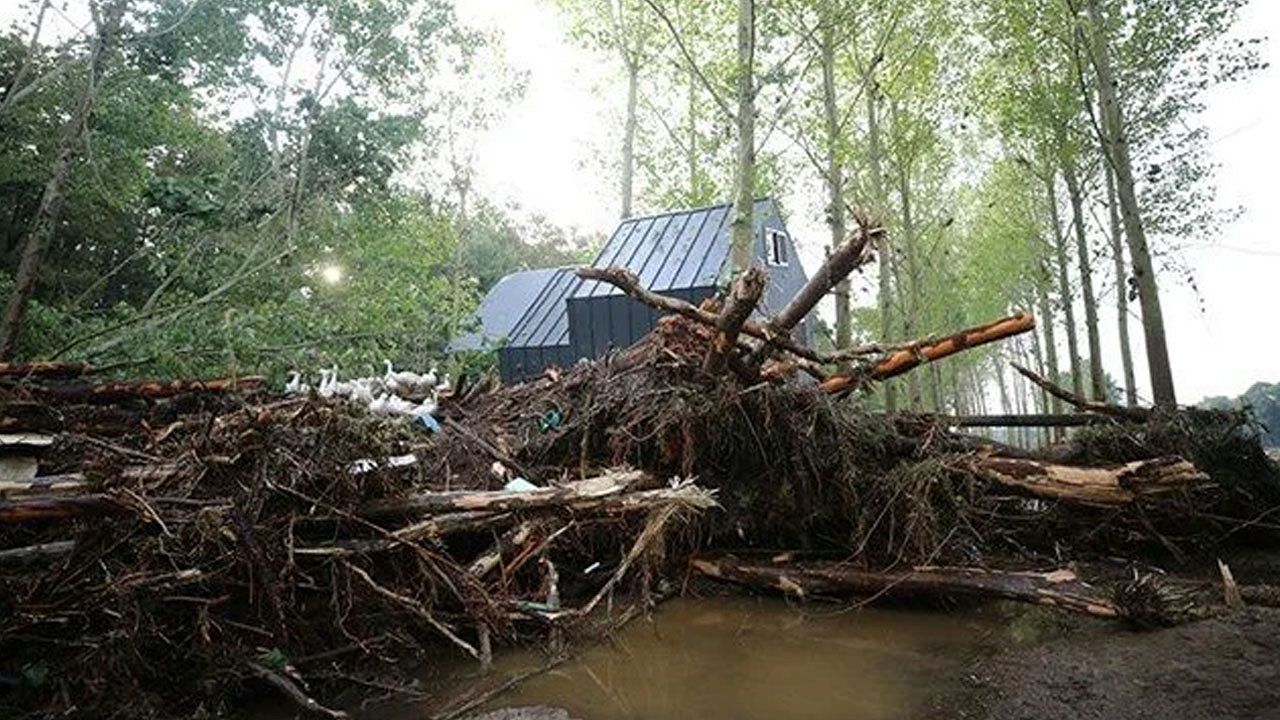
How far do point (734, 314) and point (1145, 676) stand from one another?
2.96m

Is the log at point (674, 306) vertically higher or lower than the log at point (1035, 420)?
higher

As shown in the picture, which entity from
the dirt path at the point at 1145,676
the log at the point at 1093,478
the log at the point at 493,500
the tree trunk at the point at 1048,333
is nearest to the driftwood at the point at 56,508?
the log at the point at 493,500

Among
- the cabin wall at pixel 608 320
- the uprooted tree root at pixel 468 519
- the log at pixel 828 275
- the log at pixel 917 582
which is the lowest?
the log at pixel 917 582

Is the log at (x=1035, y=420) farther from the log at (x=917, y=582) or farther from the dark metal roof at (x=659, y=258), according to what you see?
the dark metal roof at (x=659, y=258)

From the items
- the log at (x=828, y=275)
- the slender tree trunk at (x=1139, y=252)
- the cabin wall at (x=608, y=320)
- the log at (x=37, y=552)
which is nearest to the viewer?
the log at (x=37, y=552)

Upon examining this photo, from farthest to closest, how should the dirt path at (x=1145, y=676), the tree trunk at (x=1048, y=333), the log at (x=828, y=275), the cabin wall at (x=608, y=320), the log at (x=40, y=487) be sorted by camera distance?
1. the tree trunk at (x=1048, y=333)
2. the cabin wall at (x=608, y=320)
3. the log at (x=828, y=275)
4. the log at (x=40, y=487)
5. the dirt path at (x=1145, y=676)

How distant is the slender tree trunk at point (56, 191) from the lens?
7984 mm

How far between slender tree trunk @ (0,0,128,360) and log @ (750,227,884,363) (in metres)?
8.43

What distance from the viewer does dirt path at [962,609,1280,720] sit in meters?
2.77

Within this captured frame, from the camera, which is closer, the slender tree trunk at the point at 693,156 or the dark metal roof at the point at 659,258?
the dark metal roof at the point at 659,258

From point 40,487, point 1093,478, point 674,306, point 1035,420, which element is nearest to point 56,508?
point 40,487

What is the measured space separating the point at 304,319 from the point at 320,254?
257cm

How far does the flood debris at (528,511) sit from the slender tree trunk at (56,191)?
334 cm

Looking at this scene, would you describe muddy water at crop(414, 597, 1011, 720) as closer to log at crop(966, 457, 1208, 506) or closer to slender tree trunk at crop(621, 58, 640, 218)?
log at crop(966, 457, 1208, 506)
